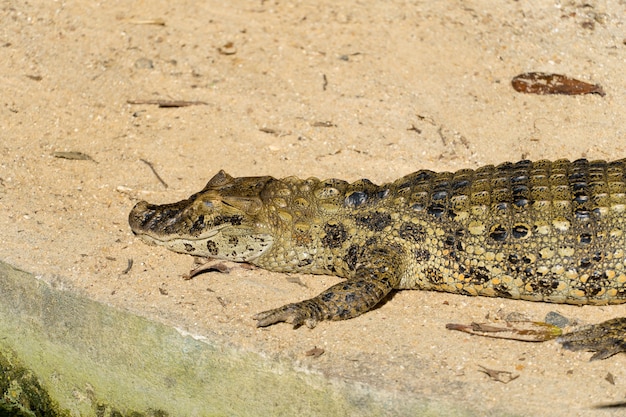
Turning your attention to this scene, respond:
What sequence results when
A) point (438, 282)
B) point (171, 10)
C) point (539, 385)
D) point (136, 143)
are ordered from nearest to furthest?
point (539, 385) → point (438, 282) → point (136, 143) → point (171, 10)

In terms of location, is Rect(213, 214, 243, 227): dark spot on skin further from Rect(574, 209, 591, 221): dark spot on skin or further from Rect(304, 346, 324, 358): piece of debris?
Rect(574, 209, 591, 221): dark spot on skin

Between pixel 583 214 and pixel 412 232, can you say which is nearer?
pixel 583 214

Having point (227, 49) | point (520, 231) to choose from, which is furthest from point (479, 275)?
point (227, 49)

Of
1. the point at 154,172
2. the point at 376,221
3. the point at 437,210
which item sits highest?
the point at 437,210

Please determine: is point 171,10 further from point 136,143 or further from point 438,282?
point 438,282

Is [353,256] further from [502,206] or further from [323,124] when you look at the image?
[323,124]

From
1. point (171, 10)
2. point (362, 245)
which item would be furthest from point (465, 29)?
point (362, 245)
